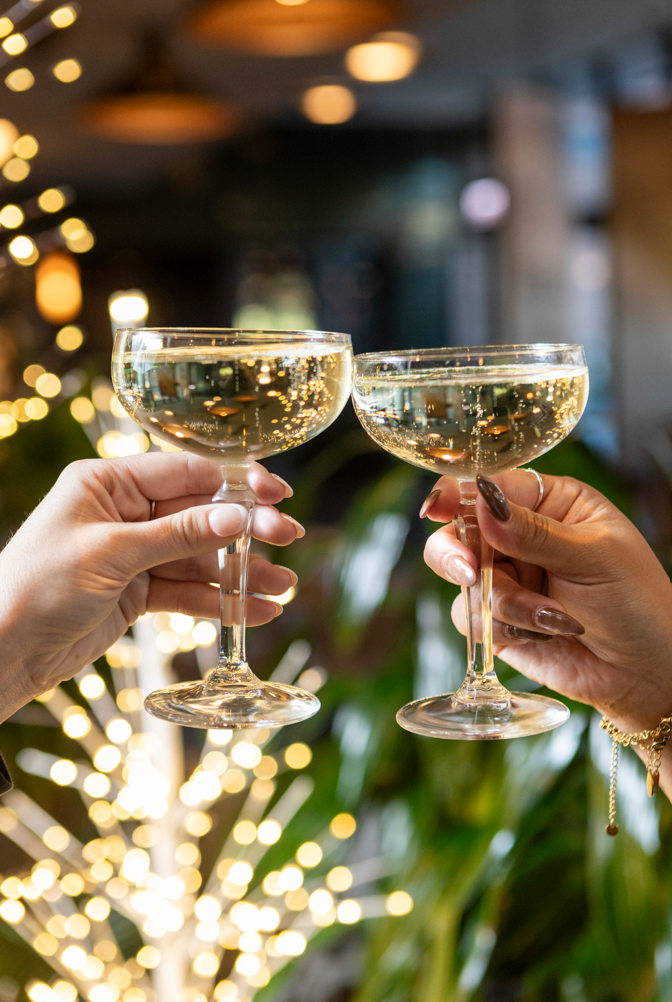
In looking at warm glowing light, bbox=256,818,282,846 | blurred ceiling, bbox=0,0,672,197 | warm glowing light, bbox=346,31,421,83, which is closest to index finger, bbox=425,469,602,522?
warm glowing light, bbox=256,818,282,846

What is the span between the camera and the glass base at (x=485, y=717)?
2.40ft

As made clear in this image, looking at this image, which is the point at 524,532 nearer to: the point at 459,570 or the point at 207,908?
the point at 459,570

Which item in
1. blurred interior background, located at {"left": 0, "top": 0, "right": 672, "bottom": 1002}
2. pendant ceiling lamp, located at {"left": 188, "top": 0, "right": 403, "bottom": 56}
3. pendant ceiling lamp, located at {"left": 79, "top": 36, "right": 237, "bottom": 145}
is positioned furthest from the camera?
pendant ceiling lamp, located at {"left": 79, "top": 36, "right": 237, "bottom": 145}

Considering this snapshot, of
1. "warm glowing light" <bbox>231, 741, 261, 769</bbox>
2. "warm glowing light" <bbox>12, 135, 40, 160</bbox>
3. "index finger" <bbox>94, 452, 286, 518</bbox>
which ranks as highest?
"warm glowing light" <bbox>12, 135, 40, 160</bbox>

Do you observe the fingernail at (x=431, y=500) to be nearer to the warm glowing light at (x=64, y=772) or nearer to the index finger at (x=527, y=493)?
the index finger at (x=527, y=493)

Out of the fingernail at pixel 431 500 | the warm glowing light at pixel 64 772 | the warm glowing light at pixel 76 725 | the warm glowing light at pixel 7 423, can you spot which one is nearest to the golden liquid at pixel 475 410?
the fingernail at pixel 431 500

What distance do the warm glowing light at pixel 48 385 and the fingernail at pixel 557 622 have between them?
81 cm

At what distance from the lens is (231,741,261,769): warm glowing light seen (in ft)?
4.95

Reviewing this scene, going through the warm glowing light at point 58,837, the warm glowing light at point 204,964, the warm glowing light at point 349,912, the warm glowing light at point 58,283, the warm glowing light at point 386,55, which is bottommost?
the warm glowing light at point 204,964

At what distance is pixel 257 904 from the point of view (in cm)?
153

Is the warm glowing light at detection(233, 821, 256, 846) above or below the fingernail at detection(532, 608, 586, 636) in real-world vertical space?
below

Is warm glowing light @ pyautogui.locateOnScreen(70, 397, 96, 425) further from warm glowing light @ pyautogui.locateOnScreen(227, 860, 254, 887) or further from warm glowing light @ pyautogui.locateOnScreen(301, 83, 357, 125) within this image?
warm glowing light @ pyautogui.locateOnScreen(301, 83, 357, 125)

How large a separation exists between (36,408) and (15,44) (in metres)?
0.70

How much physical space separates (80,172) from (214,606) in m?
6.98
